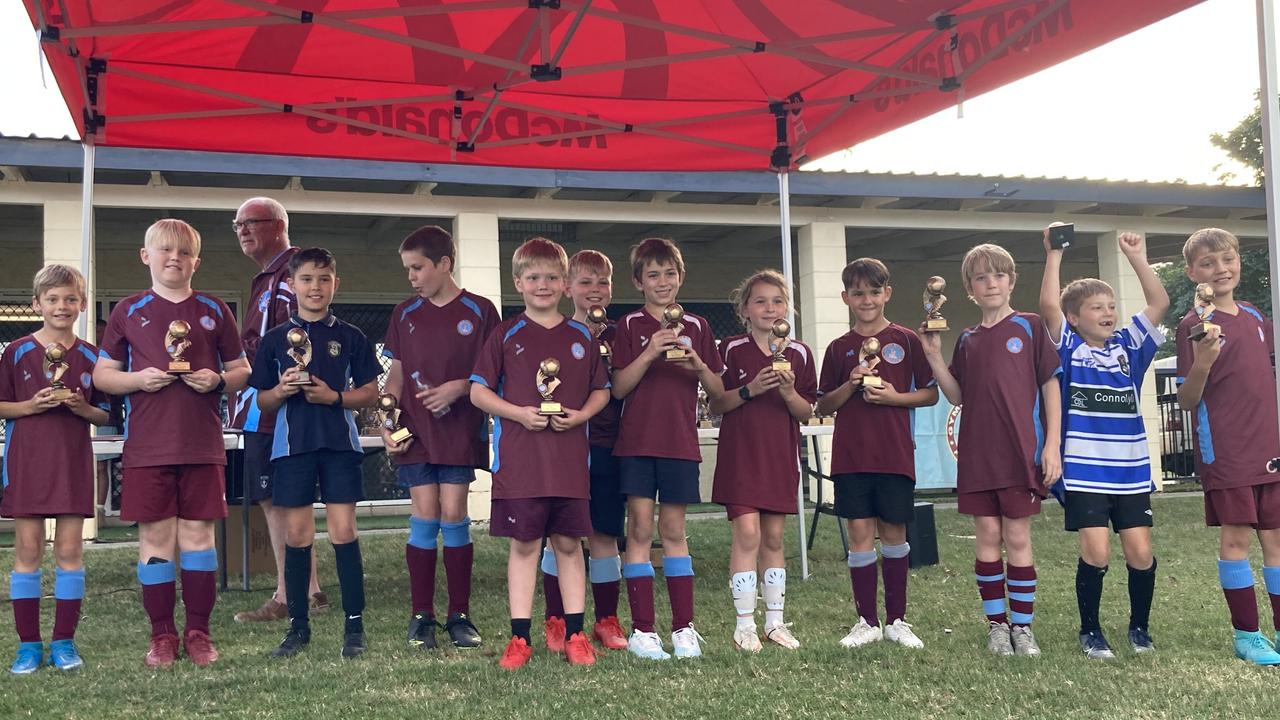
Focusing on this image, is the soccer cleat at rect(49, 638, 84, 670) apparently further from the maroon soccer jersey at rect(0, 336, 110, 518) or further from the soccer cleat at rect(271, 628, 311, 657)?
the soccer cleat at rect(271, 628, 311, 657)

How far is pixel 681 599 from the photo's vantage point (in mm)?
4902

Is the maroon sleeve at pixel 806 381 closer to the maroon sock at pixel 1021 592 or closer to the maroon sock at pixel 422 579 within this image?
the maroon sock at pixel 1021 592

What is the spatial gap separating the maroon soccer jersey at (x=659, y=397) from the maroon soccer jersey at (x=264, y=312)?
1.72m

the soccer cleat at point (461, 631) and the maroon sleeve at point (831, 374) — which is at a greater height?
the maroon sleeve at point (831, 374)

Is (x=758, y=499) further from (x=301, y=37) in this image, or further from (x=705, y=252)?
(x=705, y=252)

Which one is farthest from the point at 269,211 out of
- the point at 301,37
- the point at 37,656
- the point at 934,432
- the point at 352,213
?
the point at 934,432

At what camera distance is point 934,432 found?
13.4 metres

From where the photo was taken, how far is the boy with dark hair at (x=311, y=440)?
15.9 ft

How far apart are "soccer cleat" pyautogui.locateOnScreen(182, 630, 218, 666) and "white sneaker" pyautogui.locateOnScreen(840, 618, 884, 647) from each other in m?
2.70

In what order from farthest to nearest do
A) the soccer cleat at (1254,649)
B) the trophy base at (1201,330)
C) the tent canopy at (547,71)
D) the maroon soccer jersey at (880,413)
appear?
the tent canopy at (547,71), the maroon soccer jersey at (880,413), the soccer cleat at (1254,649), the trophy base at (1201,330)

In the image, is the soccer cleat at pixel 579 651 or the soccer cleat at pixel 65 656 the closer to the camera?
the soccer cleat at pixel 579 651

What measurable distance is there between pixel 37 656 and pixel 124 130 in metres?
2.90

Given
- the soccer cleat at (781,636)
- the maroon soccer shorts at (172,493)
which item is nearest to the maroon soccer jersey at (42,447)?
the maroon soccer shorts at (172,493)

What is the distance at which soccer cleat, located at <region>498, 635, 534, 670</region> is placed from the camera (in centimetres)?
452
